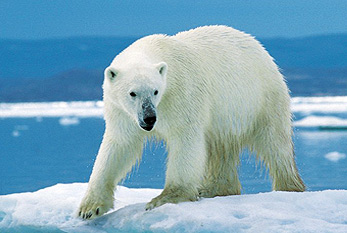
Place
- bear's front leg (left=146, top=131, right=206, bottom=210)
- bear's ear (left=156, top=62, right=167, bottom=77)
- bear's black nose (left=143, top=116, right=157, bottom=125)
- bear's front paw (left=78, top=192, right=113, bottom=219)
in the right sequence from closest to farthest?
bear's black nose (left=143, top=116, right=157, bottom=125), bear's ear (left=156, top=62, right=167, bottom=77), bear's front leg (left=146, top=131, right=206, bottom=210), bear's front paw (left=78, top=192, right=113, bottom=219)

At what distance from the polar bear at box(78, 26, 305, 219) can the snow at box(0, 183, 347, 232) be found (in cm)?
17

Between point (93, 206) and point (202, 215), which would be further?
point (93, 206)

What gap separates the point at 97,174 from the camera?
5152 millimetres

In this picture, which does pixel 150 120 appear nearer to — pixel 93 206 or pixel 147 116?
pixel 147 116

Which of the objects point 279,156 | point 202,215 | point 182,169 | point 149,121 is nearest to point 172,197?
point 182,169

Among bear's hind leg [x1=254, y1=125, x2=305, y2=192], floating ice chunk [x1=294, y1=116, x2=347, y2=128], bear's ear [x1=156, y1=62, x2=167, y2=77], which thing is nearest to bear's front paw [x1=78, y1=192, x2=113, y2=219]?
bear's ear [x1=156, y1=62, x2=167, y2=77]

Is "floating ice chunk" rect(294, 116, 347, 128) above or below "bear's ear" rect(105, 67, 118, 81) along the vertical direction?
above

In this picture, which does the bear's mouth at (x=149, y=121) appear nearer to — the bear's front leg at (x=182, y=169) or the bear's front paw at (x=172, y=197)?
the bear's front leg at (x=182, y=169)

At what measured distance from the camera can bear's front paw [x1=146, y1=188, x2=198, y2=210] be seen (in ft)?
15.8

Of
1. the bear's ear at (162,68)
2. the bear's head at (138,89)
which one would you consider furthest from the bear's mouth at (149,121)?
the bear's ear at (162,68)

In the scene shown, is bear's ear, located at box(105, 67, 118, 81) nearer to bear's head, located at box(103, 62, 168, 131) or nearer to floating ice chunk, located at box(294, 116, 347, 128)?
bear's head, located at box(103, 62, 168, 131)

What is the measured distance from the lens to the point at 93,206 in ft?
16.7

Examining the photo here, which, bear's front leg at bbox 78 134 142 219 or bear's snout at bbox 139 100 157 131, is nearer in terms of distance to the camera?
bear's snout at bbox 139 100 157 131

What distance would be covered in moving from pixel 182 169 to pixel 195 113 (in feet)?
1.55
